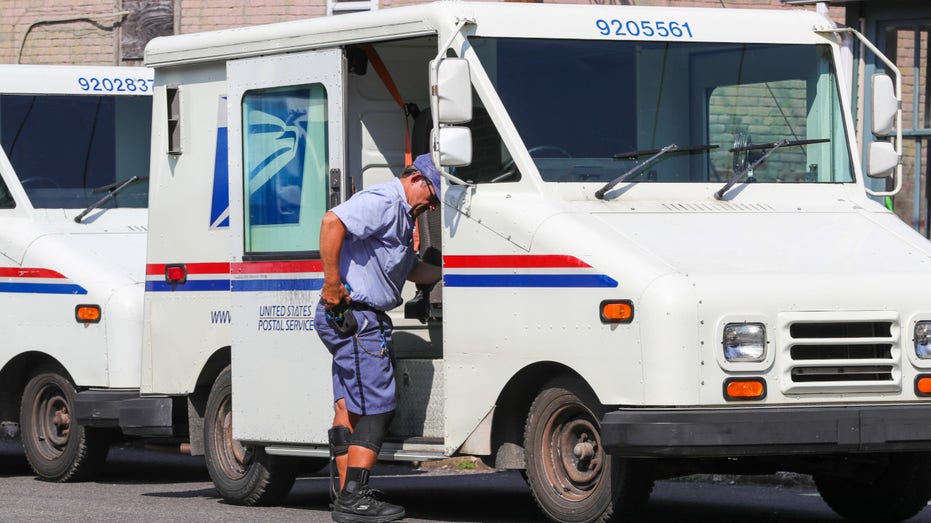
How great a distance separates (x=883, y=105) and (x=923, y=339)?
1.72 meters

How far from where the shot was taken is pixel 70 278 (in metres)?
12.4

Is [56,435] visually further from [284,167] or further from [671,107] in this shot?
[671,107]

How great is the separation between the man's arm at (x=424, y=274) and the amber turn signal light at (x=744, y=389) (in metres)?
2.03

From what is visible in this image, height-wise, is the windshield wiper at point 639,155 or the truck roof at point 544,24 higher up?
the truck roof at point 544,24

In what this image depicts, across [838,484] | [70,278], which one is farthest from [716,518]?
[70,278]

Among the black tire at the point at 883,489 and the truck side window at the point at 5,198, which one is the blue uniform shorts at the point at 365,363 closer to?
the black tire at the point at 883,489

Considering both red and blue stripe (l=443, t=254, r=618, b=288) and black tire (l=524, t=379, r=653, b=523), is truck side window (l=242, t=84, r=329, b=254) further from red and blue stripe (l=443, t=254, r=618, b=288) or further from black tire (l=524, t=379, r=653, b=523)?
black tire (l=524, t=379, r=653, b=523)

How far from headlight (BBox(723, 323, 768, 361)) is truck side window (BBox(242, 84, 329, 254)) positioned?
8.87 feet

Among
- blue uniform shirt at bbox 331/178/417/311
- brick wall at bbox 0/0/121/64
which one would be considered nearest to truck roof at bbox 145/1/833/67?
blue uniform shirt at bbox 331/178/417/311

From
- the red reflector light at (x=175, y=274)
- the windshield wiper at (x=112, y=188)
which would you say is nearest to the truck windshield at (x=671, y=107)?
the red reflector light at (x=175, y=274)

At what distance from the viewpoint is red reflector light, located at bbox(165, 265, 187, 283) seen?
11.1 metres

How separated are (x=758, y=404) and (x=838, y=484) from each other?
1.94 metres

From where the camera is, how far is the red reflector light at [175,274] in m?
11.1

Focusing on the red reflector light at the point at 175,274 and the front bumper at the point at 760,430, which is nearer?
the front bumper at the point at 760,430
